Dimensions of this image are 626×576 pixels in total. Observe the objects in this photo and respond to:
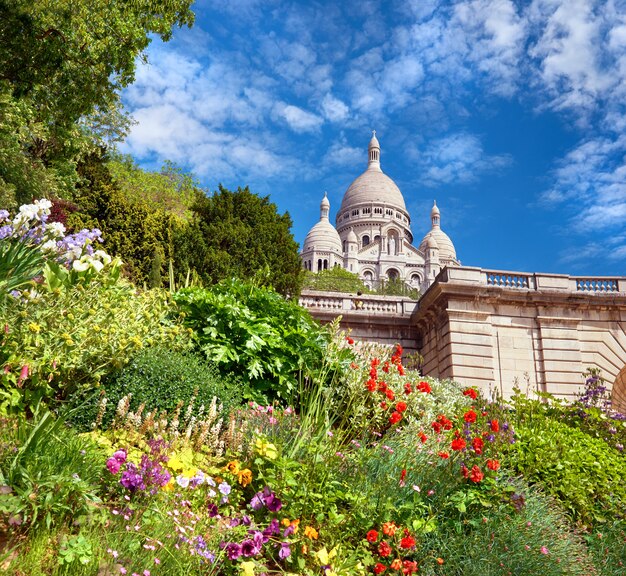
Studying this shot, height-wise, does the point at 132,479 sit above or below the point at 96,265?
below

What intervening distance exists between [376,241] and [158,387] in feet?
360

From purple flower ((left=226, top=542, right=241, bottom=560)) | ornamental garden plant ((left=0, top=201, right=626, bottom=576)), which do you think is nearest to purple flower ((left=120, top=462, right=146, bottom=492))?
ornamental garden plant ((left=0, top=201, right=626, bottom=576))

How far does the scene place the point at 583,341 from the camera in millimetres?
18109

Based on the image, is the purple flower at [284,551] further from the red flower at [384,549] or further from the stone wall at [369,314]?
the stone wall at [369,314]

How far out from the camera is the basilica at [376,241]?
109m

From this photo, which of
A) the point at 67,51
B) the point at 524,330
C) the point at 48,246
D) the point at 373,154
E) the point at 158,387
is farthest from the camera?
the point at 373,154

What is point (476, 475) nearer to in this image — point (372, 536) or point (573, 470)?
point (372, 536)

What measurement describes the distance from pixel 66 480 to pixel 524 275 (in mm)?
17364

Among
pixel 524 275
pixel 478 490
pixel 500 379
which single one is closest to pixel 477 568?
pixel 478 490

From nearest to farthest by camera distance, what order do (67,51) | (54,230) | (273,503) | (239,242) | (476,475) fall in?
(273,503), (476,475), (54,230), (67,51), (239,242)

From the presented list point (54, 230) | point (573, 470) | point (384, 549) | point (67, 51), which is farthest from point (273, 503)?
point (67, 51)

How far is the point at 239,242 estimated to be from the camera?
1836cm

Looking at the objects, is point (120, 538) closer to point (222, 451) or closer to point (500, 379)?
point (222, 451)

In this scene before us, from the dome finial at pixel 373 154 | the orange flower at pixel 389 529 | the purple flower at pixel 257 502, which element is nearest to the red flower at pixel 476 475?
the orange flower at pixel 389 529
